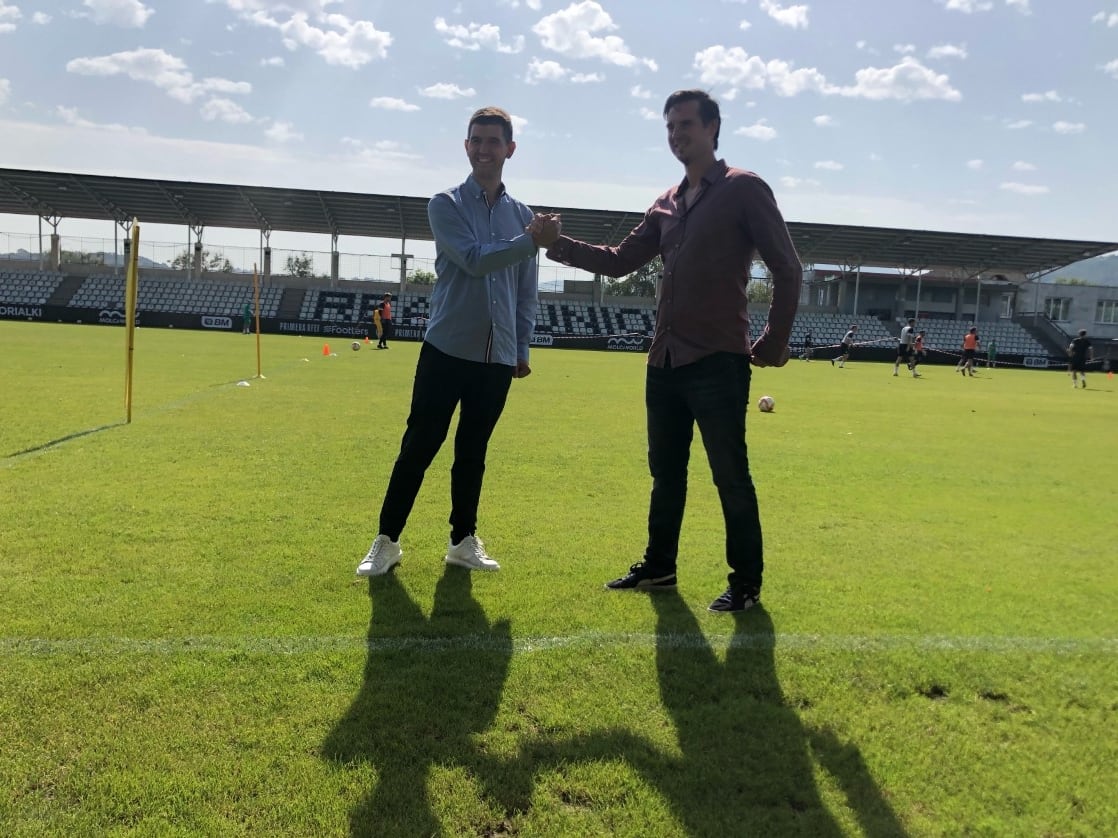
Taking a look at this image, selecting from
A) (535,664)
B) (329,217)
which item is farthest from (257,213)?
(535,664)

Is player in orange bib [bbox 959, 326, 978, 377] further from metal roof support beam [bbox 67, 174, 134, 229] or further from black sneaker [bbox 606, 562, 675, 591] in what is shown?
metal roof support beam [bbox 67, 174, 134, 229]

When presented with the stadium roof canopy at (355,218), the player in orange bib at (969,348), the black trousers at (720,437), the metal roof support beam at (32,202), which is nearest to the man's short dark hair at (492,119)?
the black trousers at (720,437)

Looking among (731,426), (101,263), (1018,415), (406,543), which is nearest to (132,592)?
(406,543)

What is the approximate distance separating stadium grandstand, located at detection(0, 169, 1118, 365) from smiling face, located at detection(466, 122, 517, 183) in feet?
122

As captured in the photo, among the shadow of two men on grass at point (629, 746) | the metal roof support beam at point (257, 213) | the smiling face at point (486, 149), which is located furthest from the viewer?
the metal roof support beam at point (257, 213)

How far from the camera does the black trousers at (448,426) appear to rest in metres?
3.54

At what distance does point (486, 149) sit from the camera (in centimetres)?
346

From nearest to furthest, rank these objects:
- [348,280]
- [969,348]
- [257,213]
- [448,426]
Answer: [448,426], [969,348], [257,213], [348,280]

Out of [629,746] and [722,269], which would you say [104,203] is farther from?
[629,746]

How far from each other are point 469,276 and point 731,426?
1413 millimetres

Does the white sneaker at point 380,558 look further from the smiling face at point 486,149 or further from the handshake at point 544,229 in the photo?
the smiling face at point 486,149

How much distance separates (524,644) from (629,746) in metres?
0.72

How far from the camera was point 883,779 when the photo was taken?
6.77 ft

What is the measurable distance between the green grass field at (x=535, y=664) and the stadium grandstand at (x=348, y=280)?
3619 cm
